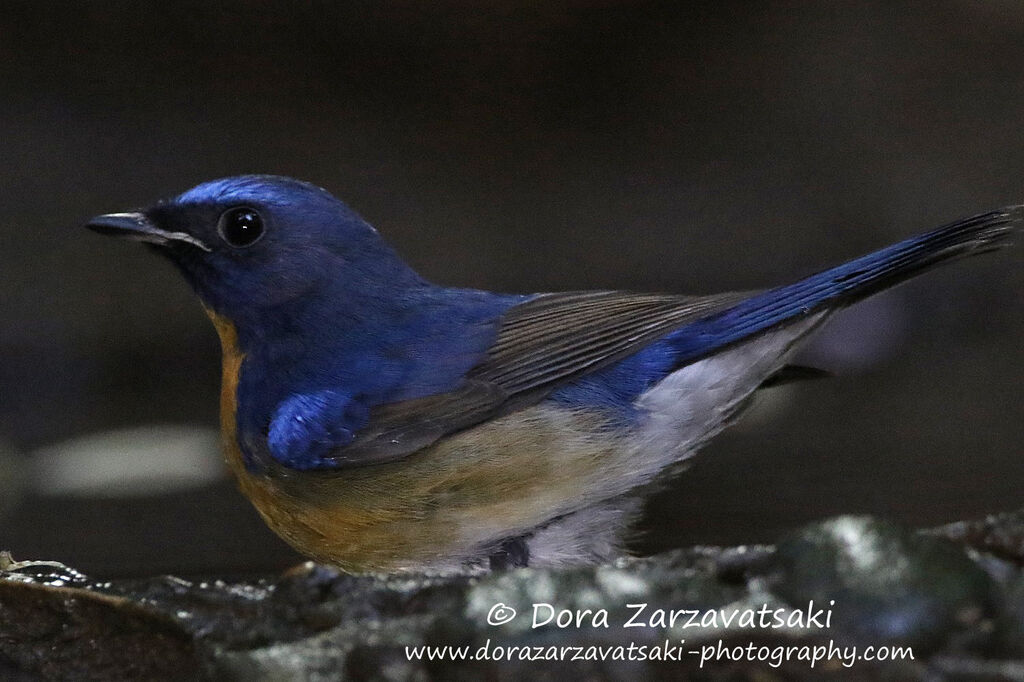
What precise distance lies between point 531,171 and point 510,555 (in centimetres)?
446

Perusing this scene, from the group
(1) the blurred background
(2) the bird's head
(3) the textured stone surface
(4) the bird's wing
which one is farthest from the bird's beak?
(1) the blurred background

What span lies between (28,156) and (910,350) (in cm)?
516

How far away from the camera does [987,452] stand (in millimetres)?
4867

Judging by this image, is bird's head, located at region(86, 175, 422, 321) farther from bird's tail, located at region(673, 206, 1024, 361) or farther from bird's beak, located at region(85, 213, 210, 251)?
bird's tail, located at region(673, 206, 1024, 361)

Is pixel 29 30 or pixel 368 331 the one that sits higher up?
pixel 29 30

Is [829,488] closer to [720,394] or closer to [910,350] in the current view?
[720,394]

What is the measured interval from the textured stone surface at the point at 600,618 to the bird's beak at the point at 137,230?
1.06 metres

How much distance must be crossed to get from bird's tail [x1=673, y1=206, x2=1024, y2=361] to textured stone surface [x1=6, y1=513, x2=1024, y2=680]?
0.71 metres

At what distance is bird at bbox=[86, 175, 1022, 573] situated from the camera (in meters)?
2.79

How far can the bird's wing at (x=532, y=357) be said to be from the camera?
2869 mm

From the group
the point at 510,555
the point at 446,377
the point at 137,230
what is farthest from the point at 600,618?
the point at 137,230

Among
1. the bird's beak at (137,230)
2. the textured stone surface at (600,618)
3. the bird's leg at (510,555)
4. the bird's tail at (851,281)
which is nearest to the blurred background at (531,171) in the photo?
the bird's tail at (851,281)

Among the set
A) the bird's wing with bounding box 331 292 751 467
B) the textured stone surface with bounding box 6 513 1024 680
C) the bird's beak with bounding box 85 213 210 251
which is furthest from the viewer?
the bird's beak with bounding box 85 213 210 251

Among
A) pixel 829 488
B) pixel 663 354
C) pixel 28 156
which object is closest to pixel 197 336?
pixel 28 156
